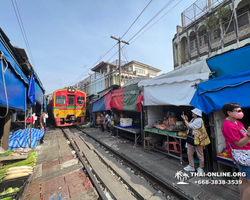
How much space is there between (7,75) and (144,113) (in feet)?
18.1

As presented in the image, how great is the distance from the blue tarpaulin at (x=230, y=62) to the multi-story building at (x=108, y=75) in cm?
1366

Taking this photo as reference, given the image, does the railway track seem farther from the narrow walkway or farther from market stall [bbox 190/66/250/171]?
market stall [bbox 190/66/250/171]

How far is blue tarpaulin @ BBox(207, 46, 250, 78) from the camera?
122 inches

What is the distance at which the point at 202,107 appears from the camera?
138 inches

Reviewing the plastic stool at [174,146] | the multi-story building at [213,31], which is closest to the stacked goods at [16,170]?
the plastic stool at [174,146]

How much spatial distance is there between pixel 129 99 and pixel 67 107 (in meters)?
8.03

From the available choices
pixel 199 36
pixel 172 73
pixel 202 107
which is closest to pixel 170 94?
pixel 172 73

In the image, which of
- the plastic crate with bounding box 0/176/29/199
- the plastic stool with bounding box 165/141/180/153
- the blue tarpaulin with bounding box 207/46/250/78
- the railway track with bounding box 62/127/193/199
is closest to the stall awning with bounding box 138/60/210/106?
the blue tarpaulin with bounding box 207/46/250/78

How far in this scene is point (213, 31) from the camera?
406 inches

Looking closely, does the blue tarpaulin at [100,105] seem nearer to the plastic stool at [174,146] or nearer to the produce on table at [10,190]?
the plastic stool at [174,146]

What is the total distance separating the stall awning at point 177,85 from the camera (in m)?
3.84

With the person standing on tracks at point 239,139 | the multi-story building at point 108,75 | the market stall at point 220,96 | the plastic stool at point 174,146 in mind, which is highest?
the multi-story building at point 108,75

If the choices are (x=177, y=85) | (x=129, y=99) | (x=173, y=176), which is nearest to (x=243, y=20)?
(x=177, y=85)

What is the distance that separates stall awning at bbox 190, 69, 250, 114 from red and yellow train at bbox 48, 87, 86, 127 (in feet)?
37.7
